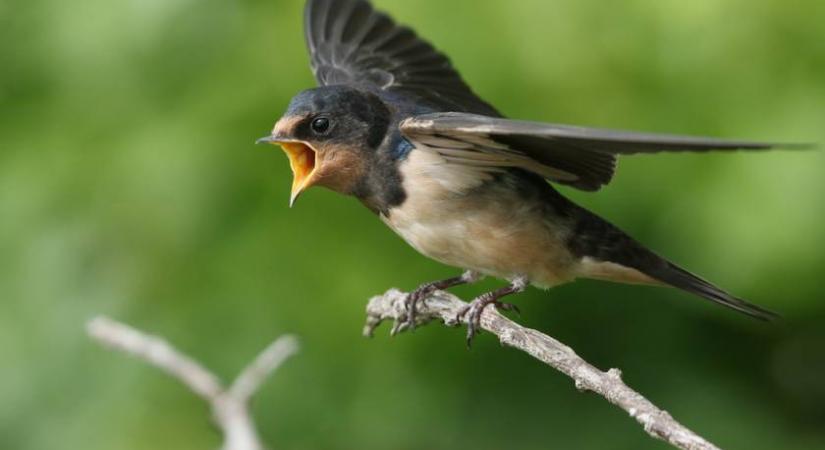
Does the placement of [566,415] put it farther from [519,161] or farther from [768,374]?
[519,161]

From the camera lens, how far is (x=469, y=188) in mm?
3238

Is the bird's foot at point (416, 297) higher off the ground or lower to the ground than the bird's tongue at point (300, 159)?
lower

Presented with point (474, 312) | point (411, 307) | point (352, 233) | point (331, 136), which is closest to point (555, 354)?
point (474, 312)

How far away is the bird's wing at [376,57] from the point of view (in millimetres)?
3793

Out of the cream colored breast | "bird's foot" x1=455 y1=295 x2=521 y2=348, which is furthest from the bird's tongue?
"bird's foot" x1=455 y1=295 x2=521 y2=348

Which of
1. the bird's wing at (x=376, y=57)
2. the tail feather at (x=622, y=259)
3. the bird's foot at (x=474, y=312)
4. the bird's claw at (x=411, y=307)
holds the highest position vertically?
the bird's wing at (x=376, y=57)

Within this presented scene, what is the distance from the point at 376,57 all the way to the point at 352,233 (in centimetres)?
72

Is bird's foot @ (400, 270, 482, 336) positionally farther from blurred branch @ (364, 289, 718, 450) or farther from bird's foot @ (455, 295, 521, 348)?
bird's foot @ (455, 295, 521, 348)

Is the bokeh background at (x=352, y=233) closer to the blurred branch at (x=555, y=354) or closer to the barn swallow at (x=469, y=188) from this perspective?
the barn swallow at (x=469, y=188)

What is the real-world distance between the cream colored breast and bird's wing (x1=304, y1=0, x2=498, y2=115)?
420mm

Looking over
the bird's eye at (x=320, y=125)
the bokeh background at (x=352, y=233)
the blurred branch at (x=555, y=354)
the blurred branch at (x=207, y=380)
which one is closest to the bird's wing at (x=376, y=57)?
the bokeh background at (x=352, y=233)

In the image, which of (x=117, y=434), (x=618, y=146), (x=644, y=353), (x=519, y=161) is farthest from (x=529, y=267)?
(x=117, y=434)

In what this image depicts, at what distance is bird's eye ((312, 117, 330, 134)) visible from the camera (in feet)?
10.5

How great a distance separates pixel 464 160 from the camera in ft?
10.4
